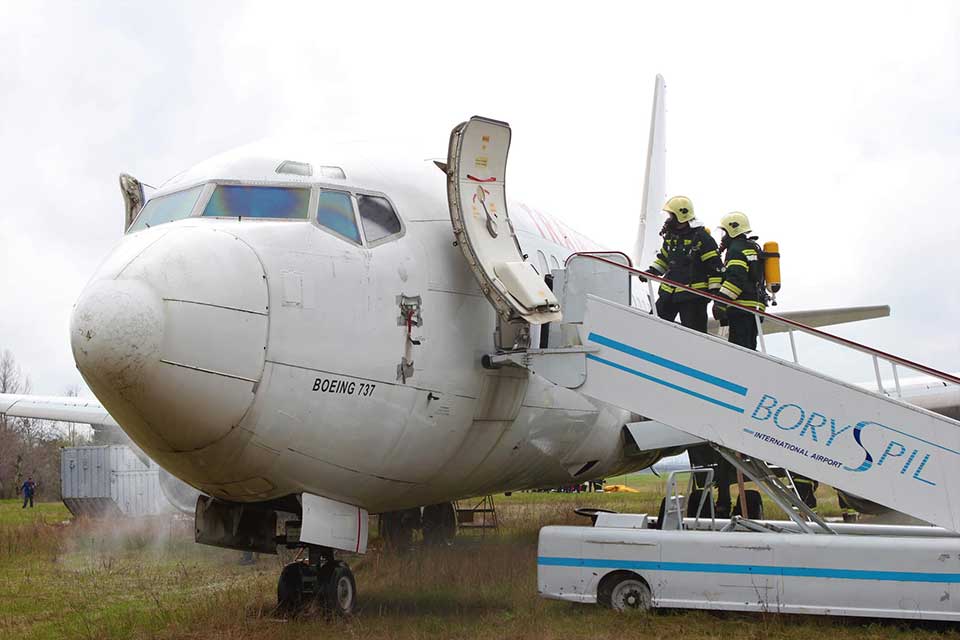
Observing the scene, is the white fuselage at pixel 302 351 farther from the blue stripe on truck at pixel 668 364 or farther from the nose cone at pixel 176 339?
the blue stripe on truck at pixel 668 364

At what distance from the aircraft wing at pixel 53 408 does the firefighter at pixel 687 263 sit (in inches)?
419

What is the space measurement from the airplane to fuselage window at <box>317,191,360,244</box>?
23 mm

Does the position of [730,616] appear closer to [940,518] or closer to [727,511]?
[940,518]

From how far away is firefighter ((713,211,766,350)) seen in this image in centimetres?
1066

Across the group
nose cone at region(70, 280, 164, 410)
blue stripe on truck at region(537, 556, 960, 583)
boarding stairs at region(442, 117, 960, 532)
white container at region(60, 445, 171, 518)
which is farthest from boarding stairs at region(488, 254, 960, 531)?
white container at region(60, 445, 171, 518)

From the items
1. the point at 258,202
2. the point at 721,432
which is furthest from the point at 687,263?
the point at 258,202

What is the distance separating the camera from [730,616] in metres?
8.32

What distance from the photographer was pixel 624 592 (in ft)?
28.1

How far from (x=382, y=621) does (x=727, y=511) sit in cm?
537

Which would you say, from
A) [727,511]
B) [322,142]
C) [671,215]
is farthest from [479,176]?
[727,511]

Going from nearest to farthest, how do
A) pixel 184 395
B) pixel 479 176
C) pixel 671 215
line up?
pixel 184 395 → pixel 479 176 → pixel 671 215

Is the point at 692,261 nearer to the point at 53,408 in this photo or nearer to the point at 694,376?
the point at 694,376

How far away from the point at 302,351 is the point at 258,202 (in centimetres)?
141

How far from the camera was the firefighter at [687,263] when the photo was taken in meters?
11.2
